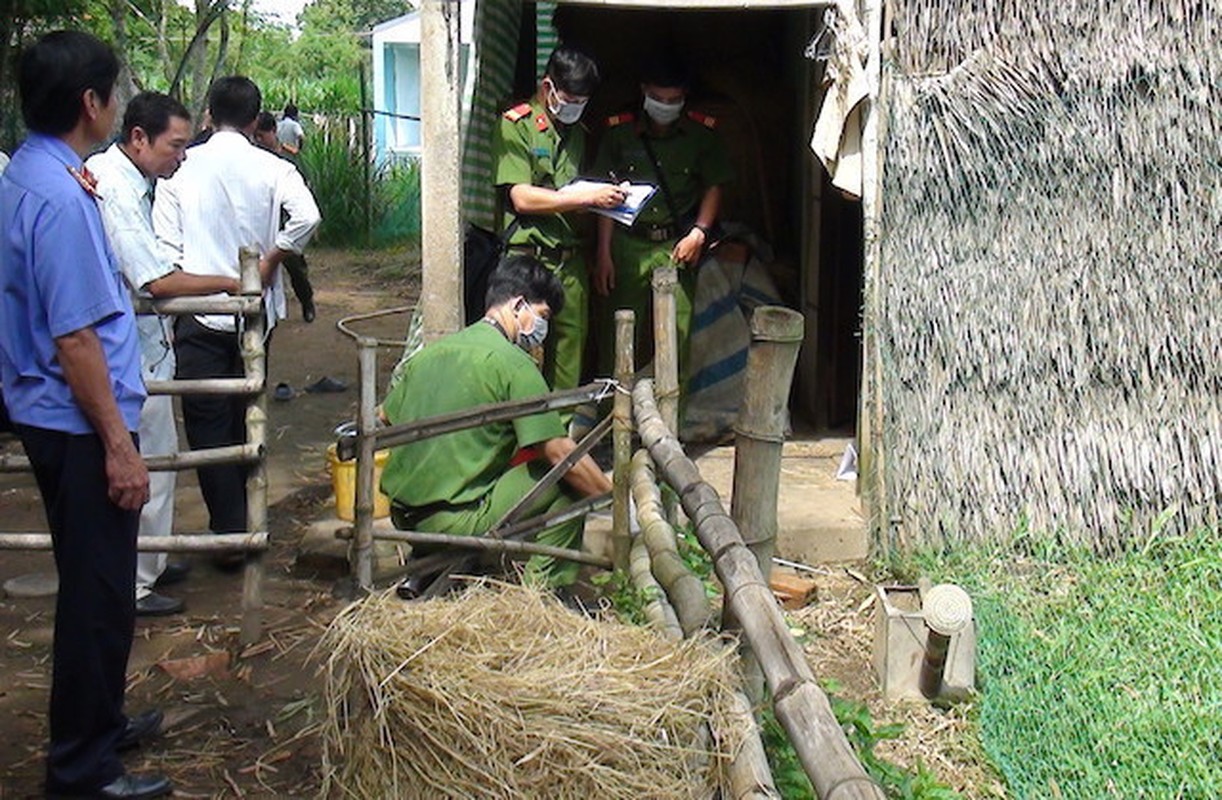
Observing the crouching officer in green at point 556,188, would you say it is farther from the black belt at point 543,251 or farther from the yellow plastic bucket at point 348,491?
the yellow plastic bucket at point 348,491

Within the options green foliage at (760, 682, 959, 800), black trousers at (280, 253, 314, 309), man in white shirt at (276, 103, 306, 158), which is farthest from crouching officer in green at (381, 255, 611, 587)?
man in white shirt at (276, 103, 306, 158)

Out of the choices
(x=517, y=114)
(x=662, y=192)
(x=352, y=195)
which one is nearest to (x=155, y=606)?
(x=517, y=114)

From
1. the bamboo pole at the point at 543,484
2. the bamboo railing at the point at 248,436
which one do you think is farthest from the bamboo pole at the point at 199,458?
the bamboo pole at the point at 543,484

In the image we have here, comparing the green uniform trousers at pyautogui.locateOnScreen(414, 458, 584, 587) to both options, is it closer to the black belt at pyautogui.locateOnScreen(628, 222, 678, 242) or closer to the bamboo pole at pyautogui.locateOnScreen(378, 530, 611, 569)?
the bamboo pole at pyautogui.locateOnScreen(378, 530, 611, 569)

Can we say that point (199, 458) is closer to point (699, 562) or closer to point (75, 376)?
point (75, 376)

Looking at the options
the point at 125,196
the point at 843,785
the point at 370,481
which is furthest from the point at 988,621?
the point at 125,196

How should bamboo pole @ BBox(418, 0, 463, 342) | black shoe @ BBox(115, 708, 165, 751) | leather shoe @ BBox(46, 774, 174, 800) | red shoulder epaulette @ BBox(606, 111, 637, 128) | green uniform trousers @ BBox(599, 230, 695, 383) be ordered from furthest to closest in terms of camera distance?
red shoulder epaulette @ BBox(606, 111, 637, 128)
green uniform trousers @ BBox(599, 230, 695, 383)
bamboo pole @ BBox(418, 0, 463, 342)
black shoe @ BBox(115, 708, 165, 751)
leather shoe @ BBox(46, 774, 174, 800)

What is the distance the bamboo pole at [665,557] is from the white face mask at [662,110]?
2.24m

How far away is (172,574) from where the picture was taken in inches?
214

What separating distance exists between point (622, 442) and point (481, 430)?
0.49 m

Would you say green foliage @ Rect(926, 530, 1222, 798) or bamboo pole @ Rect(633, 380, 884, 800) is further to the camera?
green foliage @ Rect(926, 530, 1222, 798)

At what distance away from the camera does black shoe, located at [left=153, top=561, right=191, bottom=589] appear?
5.40 metres

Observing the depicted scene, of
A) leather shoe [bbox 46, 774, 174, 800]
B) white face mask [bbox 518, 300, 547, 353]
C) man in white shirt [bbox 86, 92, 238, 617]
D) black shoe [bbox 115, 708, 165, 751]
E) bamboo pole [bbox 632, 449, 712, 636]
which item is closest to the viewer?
bamboo pole [bbox 632, 449, 712, 636]

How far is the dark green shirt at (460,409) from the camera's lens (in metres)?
4.30
